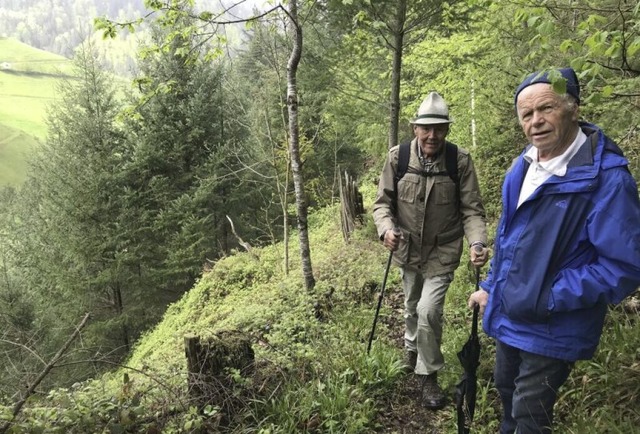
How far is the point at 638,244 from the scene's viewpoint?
1.89 metres

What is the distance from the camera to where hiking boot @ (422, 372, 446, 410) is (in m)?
3.76

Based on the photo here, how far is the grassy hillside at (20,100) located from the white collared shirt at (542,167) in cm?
8435

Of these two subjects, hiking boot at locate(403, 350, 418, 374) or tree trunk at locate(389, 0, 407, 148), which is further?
tree trunk at locate(389, 0, 407, 148)

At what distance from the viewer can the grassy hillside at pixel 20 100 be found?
9206 cm

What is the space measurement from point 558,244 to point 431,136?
161 cm

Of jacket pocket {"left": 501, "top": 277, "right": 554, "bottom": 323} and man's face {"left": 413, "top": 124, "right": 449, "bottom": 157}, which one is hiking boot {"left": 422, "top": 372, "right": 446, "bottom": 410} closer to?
jacket pocket {"left": 501, "top": 277, "right": 554, "bottom": 323}

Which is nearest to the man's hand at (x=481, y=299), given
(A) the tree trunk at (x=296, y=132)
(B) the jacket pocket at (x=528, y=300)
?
(B) the jacket pocket at (x=528, y=300)

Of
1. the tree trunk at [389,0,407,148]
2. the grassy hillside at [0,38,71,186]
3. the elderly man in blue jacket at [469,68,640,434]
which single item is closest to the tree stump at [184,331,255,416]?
the elderly man in blue jacket at [469,68,640,434]

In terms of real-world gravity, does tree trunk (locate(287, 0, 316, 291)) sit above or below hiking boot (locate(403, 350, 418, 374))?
above

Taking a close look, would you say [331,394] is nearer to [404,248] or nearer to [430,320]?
[430,320]

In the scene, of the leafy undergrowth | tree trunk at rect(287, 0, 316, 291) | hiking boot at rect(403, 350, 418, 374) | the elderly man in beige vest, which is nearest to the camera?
the leafy undergrowth

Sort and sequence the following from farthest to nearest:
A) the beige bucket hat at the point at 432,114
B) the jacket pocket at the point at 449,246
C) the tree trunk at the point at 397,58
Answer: the tree trunk at the point at 397,58 < the jacket pocket at the point at 449,246 < the beige bucket hat at the point at 432,114

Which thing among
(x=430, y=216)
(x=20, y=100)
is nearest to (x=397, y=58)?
(x=430, y=216)

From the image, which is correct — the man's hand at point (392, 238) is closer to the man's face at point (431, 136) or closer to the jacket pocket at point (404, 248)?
the jacket pocket at point (404, 248)
